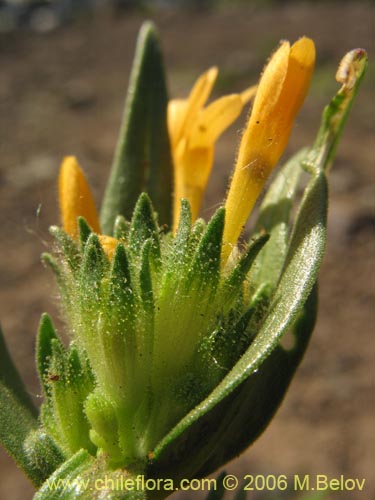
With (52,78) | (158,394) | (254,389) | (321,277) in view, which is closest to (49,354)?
(158,394)

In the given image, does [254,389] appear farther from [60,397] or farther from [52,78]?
[52,78]

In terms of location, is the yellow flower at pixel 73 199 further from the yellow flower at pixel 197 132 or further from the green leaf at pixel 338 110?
the green leaf at pixel 338 110

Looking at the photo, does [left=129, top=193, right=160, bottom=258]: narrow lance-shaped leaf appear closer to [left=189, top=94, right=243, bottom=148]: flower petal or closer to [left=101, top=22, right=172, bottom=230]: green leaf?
[left=189, top=94, right=243, bottom=148]: flower petal

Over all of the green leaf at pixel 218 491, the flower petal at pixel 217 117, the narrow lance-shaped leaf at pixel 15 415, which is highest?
the flower petal at pixel 217 117

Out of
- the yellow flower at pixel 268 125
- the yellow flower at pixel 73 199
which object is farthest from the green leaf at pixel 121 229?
the yellow flower at pixel 268 125

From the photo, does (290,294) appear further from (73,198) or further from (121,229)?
(73,198)

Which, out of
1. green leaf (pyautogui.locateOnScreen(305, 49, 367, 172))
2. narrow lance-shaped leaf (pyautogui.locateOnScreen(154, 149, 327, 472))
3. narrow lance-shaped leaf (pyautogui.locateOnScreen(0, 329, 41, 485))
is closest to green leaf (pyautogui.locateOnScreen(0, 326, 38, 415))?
narrow lance-shaped leaf (pyautogui.locateOnScreen(0, 329, 41, 485))
